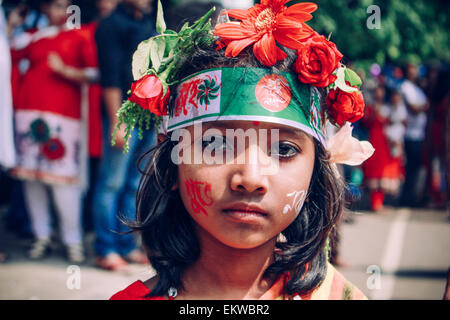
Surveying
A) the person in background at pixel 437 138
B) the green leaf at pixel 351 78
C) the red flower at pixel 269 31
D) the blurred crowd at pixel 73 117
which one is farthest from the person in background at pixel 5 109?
the person in background at pixel 437 138

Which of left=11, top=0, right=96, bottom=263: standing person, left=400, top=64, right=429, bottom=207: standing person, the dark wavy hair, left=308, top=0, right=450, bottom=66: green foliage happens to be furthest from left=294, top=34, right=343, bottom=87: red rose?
left=400, top=64, right=429, bottom=207: standing person

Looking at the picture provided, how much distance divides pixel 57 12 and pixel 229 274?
3.54 metres

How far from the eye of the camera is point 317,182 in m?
1.93

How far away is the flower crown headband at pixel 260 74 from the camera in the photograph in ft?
5.57

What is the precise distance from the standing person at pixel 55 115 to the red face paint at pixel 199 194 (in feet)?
9.79

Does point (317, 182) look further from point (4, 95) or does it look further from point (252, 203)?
point (4, 95)

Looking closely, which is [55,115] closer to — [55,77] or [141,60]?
[55,77]

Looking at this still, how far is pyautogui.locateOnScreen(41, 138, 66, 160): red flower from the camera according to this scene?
4.40 meters

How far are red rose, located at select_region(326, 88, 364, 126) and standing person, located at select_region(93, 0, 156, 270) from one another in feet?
8.29

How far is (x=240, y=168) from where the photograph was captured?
163 cm

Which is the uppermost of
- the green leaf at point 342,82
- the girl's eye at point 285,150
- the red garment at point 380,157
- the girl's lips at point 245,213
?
the green leaf at point 342,82

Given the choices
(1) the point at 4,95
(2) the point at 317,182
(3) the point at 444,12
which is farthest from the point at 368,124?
(2) the point at 317,182

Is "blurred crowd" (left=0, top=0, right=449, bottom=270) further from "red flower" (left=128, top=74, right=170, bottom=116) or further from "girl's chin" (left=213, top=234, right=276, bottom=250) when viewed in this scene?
"girl's chin" (left=213, top=234, right=276, bottom=250)

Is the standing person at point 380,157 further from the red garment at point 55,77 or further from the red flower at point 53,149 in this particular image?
the red flower at point 53,149
